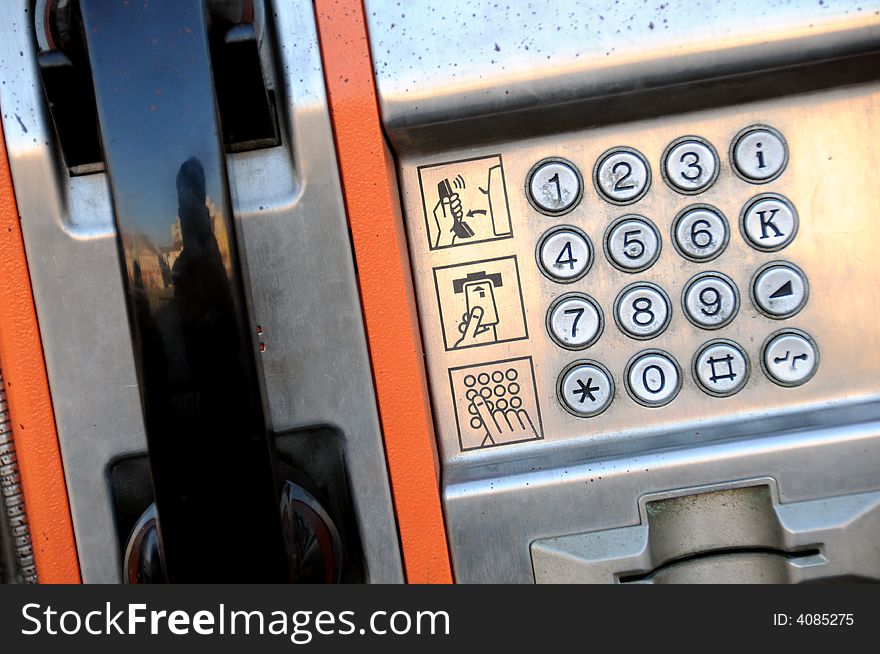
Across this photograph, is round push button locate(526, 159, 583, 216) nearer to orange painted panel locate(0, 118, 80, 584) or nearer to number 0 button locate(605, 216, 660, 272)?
number 0 button locate(605, 216, 660, 272)

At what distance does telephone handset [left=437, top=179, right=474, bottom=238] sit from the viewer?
0.72 m

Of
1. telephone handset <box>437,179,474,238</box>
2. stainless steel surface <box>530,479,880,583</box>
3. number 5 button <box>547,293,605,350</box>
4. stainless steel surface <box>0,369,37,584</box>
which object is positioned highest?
telephone handset <box>437,179,474,238</box>

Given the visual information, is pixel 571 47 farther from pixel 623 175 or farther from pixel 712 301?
pixel 712 301

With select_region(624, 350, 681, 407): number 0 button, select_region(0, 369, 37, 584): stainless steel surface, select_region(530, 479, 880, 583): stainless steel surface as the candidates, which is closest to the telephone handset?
select_region(624, 350, 681, 407): number 0 button

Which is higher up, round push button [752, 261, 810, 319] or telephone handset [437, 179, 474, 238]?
telephone handset [437, 179, 474, 238]

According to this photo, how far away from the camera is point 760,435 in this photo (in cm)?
70

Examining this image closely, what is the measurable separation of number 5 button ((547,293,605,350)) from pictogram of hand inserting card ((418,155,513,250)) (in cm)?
9

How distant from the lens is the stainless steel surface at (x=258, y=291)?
26.2 inches

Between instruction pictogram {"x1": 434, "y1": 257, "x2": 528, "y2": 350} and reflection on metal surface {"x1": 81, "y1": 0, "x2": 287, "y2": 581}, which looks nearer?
reflection on metal surface {"x1": 81, "y1": 0, "x2": 287, "y2": 581}

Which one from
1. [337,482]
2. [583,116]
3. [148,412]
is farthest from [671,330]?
[148,412]

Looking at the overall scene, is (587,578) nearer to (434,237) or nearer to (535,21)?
(434,237)

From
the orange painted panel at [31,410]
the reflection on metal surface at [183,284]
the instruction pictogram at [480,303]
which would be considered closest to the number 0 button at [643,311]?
the instruction pictogram at [480,303]

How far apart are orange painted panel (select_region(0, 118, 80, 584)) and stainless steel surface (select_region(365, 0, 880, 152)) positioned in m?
0.37

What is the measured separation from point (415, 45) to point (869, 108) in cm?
45
